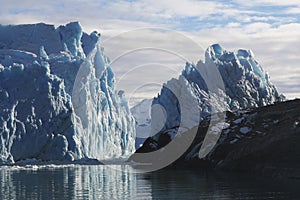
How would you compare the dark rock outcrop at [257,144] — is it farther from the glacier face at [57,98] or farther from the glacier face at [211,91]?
the glacier face at [57,98]

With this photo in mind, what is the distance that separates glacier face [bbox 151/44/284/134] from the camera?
134 meters

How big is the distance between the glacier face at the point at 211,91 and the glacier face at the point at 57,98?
48.8 ft

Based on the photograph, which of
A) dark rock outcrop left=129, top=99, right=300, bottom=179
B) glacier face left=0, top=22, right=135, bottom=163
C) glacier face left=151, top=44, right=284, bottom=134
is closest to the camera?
dark rock outcrop left=129, top=99, right=300, bottom=179

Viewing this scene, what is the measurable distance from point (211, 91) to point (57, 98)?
151 feet

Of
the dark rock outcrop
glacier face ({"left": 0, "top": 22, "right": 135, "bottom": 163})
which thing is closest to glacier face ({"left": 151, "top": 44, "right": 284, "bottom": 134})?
glacier face ({"left": 0, "top": 22, "right": 135, "bottom": 163})

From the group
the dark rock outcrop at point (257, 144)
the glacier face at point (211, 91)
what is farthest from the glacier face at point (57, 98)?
the dark rock outcrop at point (257, 144)

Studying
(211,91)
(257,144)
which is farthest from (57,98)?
(257,144)

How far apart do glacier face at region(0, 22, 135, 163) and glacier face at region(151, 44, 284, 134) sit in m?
14.9

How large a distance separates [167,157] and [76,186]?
187 feet

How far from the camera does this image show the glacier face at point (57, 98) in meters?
109

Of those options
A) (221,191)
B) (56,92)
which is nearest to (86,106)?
(56,92)

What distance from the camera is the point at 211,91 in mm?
138625

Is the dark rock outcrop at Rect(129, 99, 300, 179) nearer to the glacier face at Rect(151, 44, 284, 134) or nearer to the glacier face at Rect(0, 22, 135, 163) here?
the glacier face at Rect(151, 44, 284, 134)

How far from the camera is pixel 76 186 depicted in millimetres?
58719
